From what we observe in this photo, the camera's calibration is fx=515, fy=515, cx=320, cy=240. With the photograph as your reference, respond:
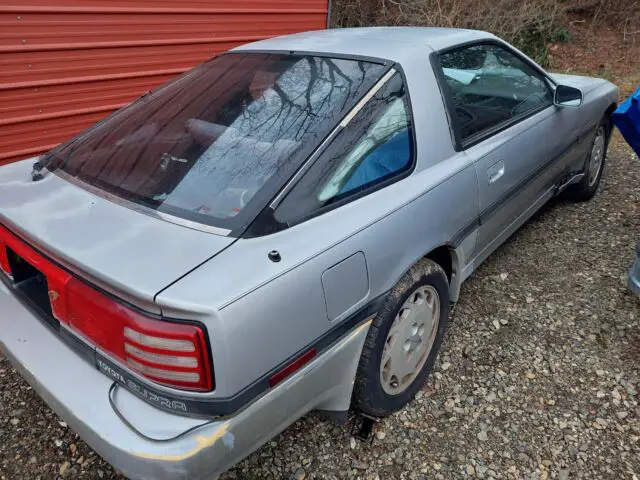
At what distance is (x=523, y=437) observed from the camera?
217 centimetres

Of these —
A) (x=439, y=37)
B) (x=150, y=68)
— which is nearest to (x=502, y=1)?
(x=150, y=68)

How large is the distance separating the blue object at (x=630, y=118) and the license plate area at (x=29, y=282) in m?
3.01

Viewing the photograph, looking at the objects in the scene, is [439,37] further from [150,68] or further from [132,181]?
[150,68]

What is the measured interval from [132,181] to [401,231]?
1.00m

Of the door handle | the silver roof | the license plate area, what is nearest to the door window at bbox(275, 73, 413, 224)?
the silver roof

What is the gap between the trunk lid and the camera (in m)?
1.41

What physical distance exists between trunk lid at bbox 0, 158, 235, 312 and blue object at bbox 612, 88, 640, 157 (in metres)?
2.49

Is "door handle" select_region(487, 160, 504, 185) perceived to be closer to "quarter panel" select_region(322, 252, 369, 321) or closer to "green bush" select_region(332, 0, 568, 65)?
"quarter panel" select_region(322, 252, 369, 321)

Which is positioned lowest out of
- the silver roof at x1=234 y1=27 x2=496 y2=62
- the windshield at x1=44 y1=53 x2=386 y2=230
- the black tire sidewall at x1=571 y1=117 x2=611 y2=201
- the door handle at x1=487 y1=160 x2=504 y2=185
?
the black tire sidewall at x1=571 y1=117 x2=611 y2=201

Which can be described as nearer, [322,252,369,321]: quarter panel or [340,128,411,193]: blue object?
[322,252,369,321]: quarter panel

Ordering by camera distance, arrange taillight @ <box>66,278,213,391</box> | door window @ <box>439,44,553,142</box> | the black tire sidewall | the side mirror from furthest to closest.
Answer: the black tire sidewall
the side mirror
door window @ <box>439,44,553,142</box>
taillight @ <box>66,278,213,391</box>

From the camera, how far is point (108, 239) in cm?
156

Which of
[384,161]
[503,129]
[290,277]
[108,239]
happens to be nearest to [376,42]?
[384,161]

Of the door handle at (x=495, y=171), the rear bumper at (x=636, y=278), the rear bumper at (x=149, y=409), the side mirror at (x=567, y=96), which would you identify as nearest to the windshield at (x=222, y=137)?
the rear bumper at (x=149, y=409)
